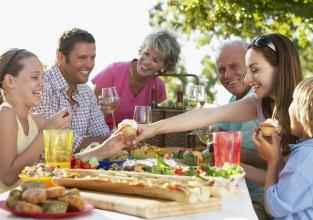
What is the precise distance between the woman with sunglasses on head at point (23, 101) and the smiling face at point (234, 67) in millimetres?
1595

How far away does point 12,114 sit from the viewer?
136 inches

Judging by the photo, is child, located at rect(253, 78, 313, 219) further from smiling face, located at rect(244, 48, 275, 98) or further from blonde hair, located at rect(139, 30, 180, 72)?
blonde hair, located at rect(139, 30, 180, 72)

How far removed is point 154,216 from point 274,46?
5.64 feet

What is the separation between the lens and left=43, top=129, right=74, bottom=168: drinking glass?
10.5ft

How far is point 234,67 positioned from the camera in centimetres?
505

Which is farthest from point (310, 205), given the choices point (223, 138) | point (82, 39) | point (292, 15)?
point (292, 15)

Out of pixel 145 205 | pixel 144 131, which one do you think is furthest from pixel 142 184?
pixel 144 131

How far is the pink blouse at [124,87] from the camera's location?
229 inches

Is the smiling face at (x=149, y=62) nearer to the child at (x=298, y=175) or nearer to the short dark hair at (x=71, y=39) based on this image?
the short dark hair at (x=71, y=39)

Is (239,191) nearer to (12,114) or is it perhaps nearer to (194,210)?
(194,210)

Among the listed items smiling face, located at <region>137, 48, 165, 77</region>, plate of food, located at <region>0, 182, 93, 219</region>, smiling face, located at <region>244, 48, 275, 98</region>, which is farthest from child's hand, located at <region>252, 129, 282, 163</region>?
smiling face, located at <region>137, 48, 165, 77</region>

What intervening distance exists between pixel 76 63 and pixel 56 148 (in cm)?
188

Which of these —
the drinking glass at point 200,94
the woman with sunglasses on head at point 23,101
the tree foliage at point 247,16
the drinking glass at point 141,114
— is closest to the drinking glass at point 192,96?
the drinking glass at point 200,94

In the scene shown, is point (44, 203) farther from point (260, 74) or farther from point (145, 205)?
point (260, 74)
